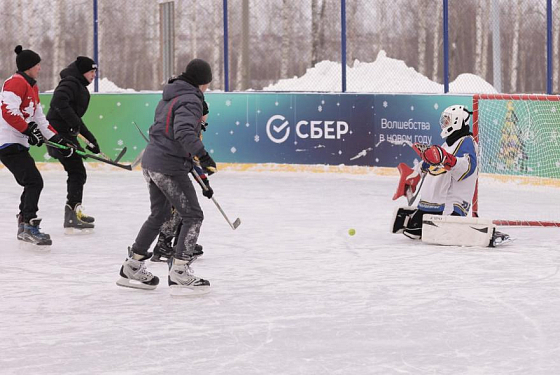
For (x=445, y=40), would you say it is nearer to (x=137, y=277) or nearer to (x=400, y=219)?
(x=400, y=219)

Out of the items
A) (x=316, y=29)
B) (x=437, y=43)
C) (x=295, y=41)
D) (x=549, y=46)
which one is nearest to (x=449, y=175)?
(x=549, y=46)

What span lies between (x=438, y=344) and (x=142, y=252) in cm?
200

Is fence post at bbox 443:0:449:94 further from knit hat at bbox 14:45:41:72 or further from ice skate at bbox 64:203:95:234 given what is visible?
knit hat at bbox 14:45:41:72

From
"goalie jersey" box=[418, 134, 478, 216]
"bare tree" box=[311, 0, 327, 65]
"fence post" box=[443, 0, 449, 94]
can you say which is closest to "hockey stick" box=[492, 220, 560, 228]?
"goalie jersey" box=[418, 134, 478, 216]

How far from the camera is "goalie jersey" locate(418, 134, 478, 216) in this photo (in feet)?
25.0

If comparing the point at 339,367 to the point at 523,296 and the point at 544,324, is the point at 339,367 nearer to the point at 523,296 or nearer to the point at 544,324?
the point at 544,324

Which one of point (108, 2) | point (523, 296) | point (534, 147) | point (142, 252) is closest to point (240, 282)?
point (142, 252)

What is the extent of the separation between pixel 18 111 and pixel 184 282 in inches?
85.3

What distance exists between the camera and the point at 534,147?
10.6 m

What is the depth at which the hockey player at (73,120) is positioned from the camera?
8102mm

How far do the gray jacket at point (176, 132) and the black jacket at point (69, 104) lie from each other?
2.34m

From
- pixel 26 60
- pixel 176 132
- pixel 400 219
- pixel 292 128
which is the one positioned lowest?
pixel 400 219

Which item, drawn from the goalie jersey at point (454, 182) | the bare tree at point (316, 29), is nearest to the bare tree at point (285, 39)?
the bare tree at point (316, 29)

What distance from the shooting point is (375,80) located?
15688 millimetres
